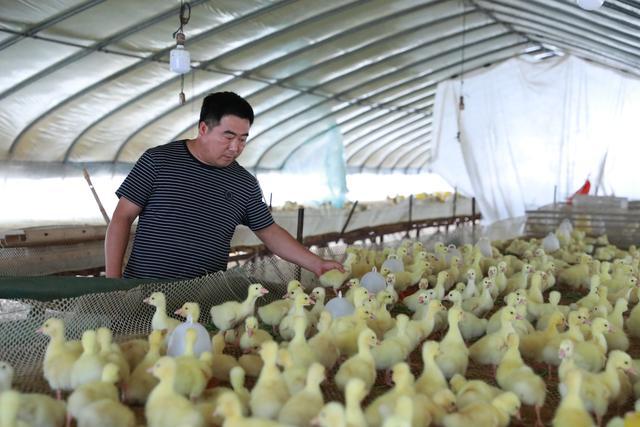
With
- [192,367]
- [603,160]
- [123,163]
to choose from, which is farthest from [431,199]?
[192,367]

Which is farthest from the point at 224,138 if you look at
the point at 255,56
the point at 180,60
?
the point at 255,56

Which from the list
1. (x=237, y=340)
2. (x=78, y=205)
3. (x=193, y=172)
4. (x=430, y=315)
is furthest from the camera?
(x=78, y=205)

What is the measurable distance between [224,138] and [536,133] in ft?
Result: 23.3

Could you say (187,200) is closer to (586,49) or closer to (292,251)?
(292,251)

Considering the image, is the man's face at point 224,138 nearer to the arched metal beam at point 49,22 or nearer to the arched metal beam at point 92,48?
the arched metal beam at point 49,22

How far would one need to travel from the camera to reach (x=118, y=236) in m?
2.83

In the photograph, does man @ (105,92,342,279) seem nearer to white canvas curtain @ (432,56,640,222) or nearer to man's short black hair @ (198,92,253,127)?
man's short black hair @ (198,92,253,127)

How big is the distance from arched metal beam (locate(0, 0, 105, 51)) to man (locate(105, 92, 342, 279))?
4.86m

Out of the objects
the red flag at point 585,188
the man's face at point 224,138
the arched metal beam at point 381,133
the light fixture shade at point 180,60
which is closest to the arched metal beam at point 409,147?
the arched metal beam at point 381,133

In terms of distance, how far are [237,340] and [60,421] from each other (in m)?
0.83

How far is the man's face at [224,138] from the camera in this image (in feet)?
9.05

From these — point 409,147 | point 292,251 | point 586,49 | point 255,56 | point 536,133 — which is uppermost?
point 586,49

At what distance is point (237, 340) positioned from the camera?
7.57 ft

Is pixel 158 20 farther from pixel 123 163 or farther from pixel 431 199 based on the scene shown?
pixel 431 199
